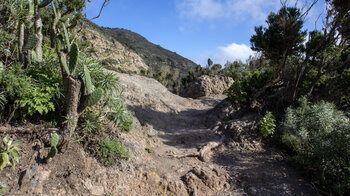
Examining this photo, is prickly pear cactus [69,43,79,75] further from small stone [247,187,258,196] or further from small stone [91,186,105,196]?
small stone [247,187,258,196]

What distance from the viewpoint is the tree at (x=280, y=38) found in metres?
7.25

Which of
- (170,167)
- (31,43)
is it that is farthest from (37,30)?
(170,167)

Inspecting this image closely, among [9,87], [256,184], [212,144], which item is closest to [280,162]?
[256,184]

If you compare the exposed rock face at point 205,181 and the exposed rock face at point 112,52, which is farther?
the exposed rock face at point 112,52

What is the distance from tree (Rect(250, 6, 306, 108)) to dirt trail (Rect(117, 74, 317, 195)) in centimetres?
249

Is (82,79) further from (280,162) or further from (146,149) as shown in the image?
(280,162)

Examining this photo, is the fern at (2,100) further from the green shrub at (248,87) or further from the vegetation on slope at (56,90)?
the green shrub at (248,87)

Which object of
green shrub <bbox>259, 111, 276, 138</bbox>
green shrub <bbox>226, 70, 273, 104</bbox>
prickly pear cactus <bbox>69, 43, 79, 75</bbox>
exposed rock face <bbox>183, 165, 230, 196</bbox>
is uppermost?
green shrub <bbox>226, 70, 273, 104</bbox>

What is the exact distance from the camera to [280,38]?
763 centimetres

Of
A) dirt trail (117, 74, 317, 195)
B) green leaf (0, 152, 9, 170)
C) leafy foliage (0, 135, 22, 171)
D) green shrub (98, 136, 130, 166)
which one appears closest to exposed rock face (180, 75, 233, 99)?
dirt trail (117, 74, 317, 195)

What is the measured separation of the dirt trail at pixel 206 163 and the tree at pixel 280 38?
2.49m

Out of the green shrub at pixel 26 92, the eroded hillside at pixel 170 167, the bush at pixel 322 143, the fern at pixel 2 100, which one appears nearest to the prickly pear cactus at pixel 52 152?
the eroded hillside at pixel 170 167

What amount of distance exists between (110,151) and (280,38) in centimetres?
728

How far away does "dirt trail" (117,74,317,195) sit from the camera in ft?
15.0
